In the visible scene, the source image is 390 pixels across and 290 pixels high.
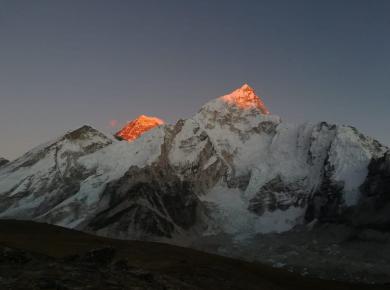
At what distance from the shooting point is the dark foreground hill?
103 feet

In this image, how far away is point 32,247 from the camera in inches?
3396

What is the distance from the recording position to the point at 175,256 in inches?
3388

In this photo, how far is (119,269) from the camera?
38375mm

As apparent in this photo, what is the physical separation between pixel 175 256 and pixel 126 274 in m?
51.1

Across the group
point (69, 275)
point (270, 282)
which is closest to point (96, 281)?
point (69, 275)

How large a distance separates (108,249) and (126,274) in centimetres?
992

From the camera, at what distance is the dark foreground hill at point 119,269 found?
31438mm

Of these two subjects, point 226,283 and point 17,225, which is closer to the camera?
point 226,283

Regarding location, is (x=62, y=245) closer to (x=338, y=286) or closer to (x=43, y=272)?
(x=338, y=286)

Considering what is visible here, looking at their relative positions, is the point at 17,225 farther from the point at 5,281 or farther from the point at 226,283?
the point at 5,281

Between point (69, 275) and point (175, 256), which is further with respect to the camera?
point (175, 256)

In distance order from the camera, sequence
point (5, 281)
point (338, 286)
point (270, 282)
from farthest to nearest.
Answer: point (338, 286)
point (270, 282)
point (5, 281)

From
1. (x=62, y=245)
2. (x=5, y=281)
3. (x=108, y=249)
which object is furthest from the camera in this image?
(x=62, y=245)

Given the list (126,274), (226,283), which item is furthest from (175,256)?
(126,274)
